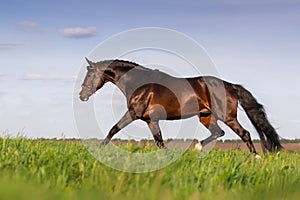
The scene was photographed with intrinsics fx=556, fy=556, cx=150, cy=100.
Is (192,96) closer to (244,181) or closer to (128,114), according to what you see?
(128,114)

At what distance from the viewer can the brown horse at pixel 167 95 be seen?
15.4 m

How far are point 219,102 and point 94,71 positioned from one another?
143 inches

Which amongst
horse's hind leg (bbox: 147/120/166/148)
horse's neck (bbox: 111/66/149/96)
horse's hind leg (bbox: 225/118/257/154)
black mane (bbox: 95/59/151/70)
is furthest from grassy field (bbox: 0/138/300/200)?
horse's hind leg (bbox: 225/118/257/154)

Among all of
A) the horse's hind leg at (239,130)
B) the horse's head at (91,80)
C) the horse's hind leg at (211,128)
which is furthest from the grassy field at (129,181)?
the horse's hind leg at (211,128)

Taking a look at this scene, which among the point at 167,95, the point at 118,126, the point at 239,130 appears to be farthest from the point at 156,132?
the point at 239,130

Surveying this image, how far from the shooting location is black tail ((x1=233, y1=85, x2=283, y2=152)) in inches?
645

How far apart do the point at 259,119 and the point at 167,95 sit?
308cm

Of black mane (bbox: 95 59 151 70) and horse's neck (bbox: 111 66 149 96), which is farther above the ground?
black mane (bbox: 95 59 151 70)

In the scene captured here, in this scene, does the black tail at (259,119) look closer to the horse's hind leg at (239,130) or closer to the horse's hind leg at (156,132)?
the horse's hind leg at (239,130)

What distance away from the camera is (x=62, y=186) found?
621 centimetres

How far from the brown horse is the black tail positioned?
3 centimetres

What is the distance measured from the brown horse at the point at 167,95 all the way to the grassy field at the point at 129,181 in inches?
247

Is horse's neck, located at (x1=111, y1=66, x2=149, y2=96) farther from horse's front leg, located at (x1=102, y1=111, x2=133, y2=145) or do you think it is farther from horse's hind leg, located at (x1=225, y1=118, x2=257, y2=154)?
horse's hind leg, located at (x1=225, y1=118, x2=257, y2=154)

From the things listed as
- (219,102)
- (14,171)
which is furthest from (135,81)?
(14,171)
